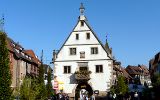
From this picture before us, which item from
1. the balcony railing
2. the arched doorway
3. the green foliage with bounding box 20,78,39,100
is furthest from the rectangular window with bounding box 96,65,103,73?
the green foliage with bounding box 20,78,39,100

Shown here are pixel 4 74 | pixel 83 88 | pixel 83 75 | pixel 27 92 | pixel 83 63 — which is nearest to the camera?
pixel 4 74

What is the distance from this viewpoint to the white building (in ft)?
235

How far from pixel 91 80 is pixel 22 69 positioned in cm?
1173

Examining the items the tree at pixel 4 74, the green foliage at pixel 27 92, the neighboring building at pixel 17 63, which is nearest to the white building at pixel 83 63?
the neighboring building at pixel 17 63

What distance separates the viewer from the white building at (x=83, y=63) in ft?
235

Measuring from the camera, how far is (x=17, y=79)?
221ft

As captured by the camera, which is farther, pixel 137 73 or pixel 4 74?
pixel 137 73

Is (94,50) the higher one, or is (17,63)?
(94,50)

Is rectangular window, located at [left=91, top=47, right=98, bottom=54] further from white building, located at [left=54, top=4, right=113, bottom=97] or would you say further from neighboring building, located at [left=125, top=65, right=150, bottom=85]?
neighboring building, located at [left=125, top=65, right=150, bottom=85]

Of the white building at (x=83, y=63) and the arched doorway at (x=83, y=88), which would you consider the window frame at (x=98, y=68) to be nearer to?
the white building at (x=83, y=63)

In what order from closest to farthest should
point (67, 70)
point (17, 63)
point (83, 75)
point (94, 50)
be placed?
point (17, 63) < point (83, 75) < point (94, 50) < point (67, 70)

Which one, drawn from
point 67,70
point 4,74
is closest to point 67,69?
point 67,70

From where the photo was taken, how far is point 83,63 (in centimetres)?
7256

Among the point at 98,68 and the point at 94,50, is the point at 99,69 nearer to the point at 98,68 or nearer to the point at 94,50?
the point at 98,68
